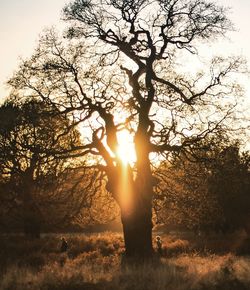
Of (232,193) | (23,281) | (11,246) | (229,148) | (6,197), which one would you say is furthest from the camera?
(232,193)

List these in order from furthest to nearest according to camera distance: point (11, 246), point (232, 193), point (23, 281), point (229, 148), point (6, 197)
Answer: point (232, 193), point (6, 197), point (11, 246), point (229, 148), point (23, 281)

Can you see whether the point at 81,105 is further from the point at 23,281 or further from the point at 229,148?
the point at 23,281

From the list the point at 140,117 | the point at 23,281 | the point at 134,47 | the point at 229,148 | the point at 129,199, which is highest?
the point at 134,47

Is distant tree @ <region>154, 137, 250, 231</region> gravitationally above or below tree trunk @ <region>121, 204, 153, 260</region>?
above

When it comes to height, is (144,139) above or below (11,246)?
above

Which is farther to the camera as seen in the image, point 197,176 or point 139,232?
point 197,176

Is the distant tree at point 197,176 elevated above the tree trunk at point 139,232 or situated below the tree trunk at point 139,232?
above

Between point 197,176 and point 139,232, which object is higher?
point 197,176

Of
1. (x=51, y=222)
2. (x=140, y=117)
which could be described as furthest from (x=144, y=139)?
(x=51, y=222)

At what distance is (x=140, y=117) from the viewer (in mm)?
21859

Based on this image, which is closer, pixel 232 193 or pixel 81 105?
pixel 81 105

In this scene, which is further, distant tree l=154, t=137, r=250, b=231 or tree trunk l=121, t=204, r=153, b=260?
tree trunk l=121, t=204, r=153, b=260

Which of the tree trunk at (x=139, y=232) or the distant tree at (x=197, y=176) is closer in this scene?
the distant tree at (x=197, y=176)

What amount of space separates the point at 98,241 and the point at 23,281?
22603mm
